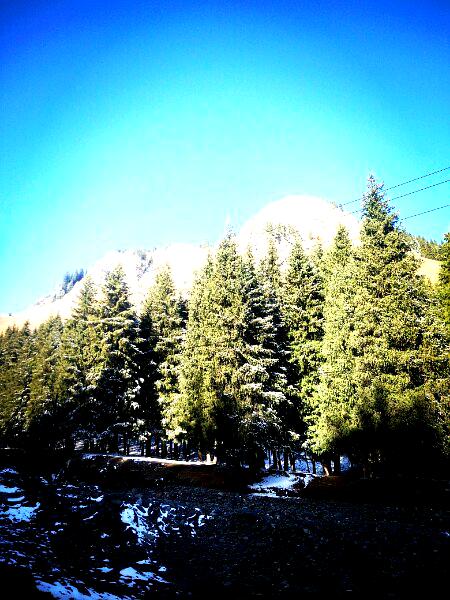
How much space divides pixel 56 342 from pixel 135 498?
3624 centimetres

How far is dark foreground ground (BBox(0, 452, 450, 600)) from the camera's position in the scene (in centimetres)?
646

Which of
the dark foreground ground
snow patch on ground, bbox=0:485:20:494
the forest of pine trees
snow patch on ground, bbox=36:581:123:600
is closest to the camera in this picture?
snow patch on ground, bbox=36:581:123:600

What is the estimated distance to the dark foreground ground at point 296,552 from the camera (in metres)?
6.46

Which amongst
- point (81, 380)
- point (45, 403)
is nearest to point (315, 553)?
point (81, 380)

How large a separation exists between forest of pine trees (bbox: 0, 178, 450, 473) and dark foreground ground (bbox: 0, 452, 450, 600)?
19.7 ft

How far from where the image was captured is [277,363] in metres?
26.6

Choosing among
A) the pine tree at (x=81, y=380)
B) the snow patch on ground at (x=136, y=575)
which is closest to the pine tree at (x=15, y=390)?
the pine tree at (x=81, y=380)

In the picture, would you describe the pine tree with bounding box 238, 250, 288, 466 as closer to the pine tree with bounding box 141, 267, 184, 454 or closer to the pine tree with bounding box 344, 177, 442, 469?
the pine tree with bounding box 344, 177, 442, 469

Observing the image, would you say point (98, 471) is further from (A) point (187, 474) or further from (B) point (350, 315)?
(B) point (350, 315)

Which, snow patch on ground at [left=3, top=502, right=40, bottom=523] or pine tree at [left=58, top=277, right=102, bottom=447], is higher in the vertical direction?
pine tree at [left=58, top=277, right=102, bottom=447]

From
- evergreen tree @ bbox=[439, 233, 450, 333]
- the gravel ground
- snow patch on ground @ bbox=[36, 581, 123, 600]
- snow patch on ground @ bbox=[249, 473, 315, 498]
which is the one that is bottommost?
snow patch on ground @ bbox=[249, 473, 315, 498]

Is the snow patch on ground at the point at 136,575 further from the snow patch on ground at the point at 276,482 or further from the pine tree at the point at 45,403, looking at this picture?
the pine tree at the point at 45,403

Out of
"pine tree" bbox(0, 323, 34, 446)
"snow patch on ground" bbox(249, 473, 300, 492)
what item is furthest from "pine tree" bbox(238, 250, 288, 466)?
"pine tree" bbox(0, 323, 34, 446)

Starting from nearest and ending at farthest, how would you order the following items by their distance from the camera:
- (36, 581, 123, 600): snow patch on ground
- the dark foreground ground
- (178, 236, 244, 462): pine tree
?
(36, 581, 123, 600): snow patch on ground → the dark foreground ground → (178, 236, 244, 462): pine tree
